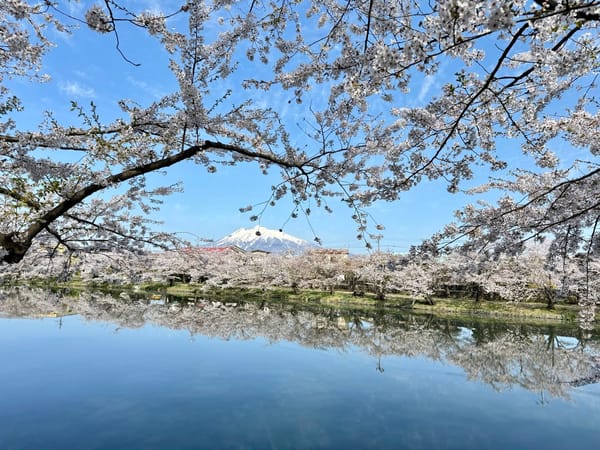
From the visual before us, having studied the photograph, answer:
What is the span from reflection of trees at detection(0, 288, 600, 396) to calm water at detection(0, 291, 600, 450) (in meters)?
0.09

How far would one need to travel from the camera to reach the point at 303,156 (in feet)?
12.4

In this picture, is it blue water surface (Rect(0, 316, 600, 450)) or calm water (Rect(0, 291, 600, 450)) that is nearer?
blue water surface (Rect(0, 316, 600, 450))

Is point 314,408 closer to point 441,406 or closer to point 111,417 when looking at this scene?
point 441,406

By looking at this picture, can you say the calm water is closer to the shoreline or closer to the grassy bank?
the shoreline

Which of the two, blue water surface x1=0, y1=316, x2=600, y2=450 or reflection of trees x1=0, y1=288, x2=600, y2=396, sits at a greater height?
reflection of trees x1=0, y1=288, x2=600, y2=396

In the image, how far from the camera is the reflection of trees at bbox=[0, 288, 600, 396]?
10.3m

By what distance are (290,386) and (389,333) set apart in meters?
7.93

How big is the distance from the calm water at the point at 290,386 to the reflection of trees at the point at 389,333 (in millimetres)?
88

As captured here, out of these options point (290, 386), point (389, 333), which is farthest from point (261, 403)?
point (389, 333)

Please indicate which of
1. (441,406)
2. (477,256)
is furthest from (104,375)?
(477,256)

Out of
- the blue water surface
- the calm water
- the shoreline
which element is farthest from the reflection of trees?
the shoreline

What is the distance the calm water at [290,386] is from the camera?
230 inches

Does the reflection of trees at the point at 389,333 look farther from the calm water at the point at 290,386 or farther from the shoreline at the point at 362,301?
the shoreline at the point at 362,301

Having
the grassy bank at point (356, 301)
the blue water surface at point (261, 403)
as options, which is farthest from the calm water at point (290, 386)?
the grassy bank at point (356, 301)
